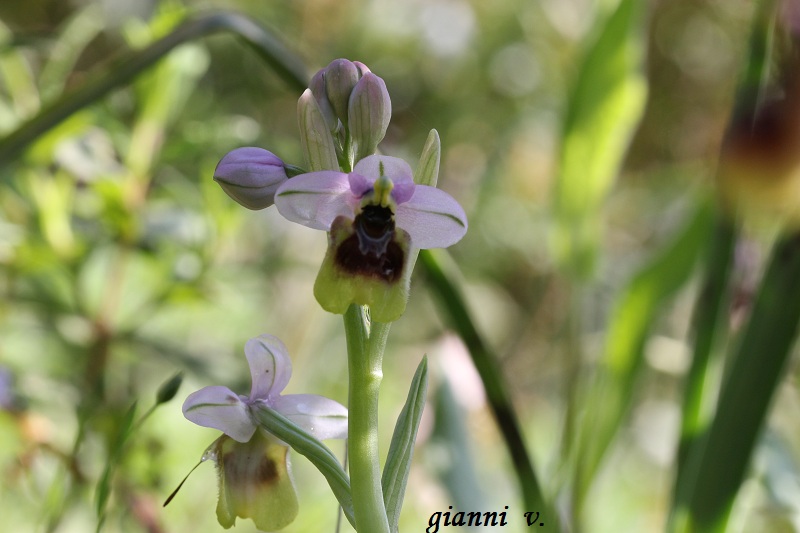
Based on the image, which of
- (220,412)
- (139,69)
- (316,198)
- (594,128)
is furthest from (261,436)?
(594,128)

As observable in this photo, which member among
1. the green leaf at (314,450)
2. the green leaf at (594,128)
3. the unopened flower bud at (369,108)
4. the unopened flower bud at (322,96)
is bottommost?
the green leaf at (314,450)

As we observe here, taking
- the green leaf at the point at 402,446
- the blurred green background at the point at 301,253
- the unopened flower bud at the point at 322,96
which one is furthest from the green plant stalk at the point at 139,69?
the green leaf at the point at 402,446

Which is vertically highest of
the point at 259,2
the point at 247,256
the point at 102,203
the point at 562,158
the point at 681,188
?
the point at 259,2

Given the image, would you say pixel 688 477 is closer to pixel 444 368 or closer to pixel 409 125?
pixel 444 368

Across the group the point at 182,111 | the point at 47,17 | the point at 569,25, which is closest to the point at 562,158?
the point at 182,111

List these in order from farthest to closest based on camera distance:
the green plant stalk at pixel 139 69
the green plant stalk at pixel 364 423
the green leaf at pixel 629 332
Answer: the green leaf at pixel 629 332 < the green plant stalk at pixel 139 69 < the green plant stalk at pixel 364 423

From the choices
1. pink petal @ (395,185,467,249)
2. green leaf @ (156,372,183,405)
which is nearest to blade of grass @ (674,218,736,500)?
pink petal @ (395,185,467,249)

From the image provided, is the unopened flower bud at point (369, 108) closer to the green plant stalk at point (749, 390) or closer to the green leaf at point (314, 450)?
the green leaf at point (314, 450)
